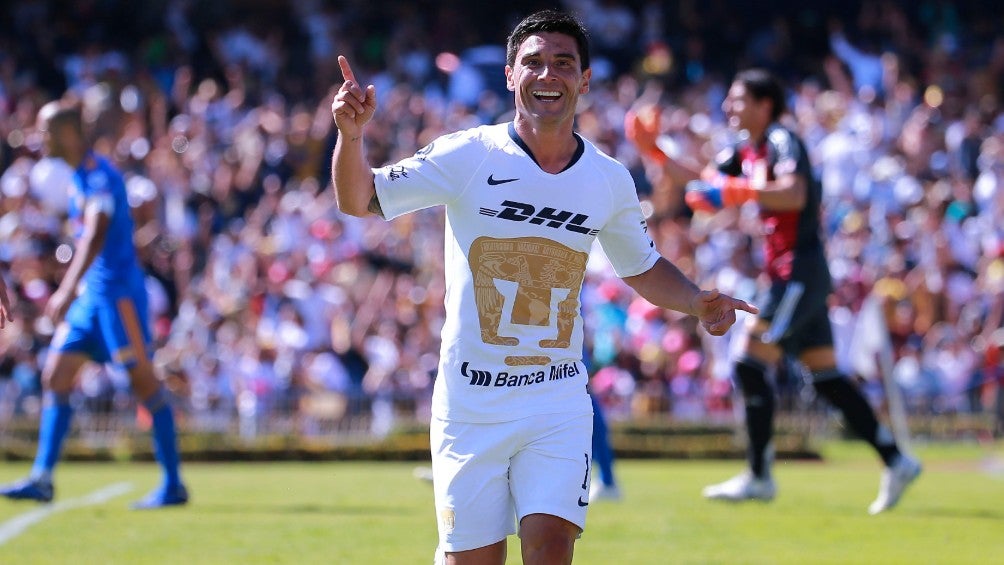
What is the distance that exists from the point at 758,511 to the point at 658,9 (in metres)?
19.0

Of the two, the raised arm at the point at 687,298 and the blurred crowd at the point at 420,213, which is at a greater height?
the blurred crowd at the point at 420,213

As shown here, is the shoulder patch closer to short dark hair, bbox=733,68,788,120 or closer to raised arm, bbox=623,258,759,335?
raised arm, bbox=623,258,759,335

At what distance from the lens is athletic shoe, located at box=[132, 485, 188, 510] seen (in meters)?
9.47

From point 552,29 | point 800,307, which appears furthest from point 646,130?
point 552,29

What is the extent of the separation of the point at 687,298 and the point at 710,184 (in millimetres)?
3361

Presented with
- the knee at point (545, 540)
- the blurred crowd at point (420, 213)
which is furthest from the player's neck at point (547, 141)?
the blurred crowd at point (420, 213)

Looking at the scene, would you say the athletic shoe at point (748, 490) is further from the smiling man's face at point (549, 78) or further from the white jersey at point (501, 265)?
the smiling man's face at point (549, 78)

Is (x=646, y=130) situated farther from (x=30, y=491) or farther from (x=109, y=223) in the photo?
(x=30, y=491)

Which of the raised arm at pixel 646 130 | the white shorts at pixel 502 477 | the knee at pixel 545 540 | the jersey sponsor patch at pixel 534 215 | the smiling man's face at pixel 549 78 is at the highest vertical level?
the raised arm at pixel 646 130

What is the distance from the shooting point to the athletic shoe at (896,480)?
29.1 feet

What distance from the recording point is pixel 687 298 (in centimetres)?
540

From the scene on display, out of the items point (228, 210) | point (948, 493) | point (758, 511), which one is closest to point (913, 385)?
point (948, 493)

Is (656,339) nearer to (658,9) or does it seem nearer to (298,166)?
(298,166)

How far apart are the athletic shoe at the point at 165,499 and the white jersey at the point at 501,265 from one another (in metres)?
4.88
